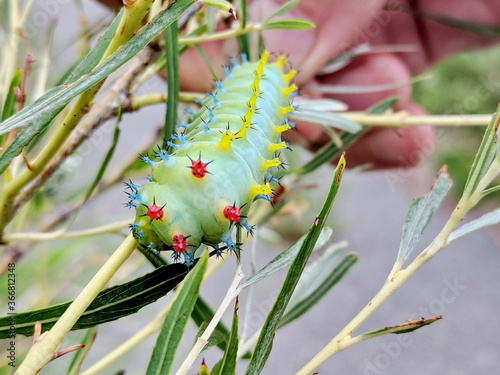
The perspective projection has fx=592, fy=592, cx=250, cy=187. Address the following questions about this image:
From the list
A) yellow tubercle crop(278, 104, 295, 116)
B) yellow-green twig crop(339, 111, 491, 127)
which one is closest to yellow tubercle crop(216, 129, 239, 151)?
yellow tubercle crop(278, 104, 295, 116)

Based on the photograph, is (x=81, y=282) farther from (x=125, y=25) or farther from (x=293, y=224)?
(x=293, y=224)

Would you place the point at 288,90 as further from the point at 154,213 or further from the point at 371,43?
the point at 371,43

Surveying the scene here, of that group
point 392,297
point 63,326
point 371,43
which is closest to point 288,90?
point 63,326

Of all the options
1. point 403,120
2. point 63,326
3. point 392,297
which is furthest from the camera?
point 392,297

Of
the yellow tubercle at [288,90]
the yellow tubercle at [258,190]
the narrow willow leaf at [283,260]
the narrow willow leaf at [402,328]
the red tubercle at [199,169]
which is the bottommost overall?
the narrow willow leaf at [402,328]

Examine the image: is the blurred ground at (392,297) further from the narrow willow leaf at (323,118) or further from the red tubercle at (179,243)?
the red tubercle at (179,243)

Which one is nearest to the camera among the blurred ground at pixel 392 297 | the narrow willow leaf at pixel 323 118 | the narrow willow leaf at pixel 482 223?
the narrow willow leaf at pixel 482 223

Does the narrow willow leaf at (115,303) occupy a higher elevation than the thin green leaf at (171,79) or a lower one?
lower

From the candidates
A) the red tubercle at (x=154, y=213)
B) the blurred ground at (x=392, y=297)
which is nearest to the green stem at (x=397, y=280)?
the red tubercle at (x=154, y=213)
